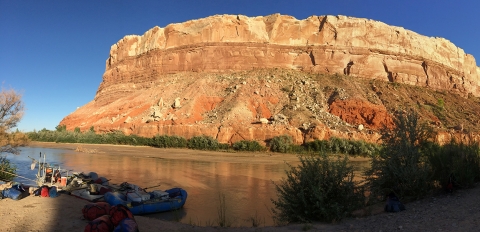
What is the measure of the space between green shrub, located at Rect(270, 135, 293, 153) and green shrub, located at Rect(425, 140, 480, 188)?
992 inches

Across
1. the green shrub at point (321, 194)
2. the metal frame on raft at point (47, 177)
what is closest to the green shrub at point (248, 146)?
the metal frame on raft at point (47, 177)

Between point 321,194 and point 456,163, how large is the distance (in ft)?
16.0

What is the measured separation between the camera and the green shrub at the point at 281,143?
35.2 m

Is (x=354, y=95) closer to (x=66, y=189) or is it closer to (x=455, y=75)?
(x=455, y=75)

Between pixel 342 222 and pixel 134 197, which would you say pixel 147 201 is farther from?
pixel 342 222

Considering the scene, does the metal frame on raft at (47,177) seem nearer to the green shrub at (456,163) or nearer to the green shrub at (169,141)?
the green shrub at (456,163)

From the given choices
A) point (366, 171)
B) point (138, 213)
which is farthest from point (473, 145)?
point (138, 213)

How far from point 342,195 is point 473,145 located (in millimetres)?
5718

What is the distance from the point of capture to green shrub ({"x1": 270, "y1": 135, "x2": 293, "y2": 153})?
35219mm

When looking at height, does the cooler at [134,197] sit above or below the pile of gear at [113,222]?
below

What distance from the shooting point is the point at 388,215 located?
23.8ft

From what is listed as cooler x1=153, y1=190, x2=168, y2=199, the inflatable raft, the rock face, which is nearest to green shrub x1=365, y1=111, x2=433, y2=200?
the inflatable raft

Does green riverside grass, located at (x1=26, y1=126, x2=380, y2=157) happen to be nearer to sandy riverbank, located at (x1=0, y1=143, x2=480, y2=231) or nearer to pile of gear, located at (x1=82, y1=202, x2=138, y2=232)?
sandy riverbank, located at (x1=0, y1=143, x2=480, y2=231)

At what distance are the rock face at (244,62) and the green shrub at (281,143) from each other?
937cm
